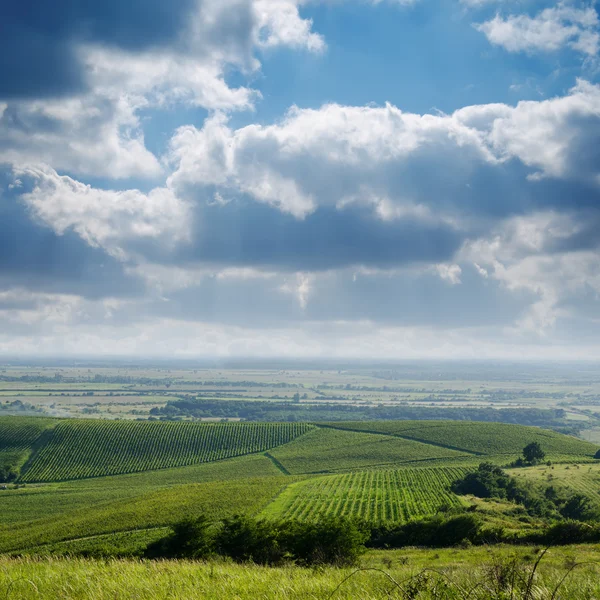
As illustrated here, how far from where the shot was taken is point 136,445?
17400 centimetres

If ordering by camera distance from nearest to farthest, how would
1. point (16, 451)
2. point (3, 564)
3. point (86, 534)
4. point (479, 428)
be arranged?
1. point (3, 564)
2. point (86, 534)
3. point (16, 451)
4. point (479, 428)

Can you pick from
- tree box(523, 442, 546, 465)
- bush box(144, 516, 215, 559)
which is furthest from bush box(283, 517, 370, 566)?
tree box(523, 442, 546, 465)

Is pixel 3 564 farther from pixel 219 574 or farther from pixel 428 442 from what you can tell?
pixel 428 442

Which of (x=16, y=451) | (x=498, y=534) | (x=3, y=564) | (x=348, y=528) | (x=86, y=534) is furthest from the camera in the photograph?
(x=16, y=451)

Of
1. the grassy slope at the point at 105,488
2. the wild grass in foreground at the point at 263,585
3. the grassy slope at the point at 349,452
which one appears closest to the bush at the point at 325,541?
the wild grass in foreground at the point at 263,585

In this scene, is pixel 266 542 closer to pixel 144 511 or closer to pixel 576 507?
pixel 144 511

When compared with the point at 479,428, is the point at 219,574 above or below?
above

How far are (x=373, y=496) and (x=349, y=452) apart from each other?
Result: 66.8m

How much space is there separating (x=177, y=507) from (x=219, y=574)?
267 ft

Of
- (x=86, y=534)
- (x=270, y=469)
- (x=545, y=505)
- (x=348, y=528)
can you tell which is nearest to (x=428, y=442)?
(x=270, y=469)

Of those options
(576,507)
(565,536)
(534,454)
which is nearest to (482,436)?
(534,454)

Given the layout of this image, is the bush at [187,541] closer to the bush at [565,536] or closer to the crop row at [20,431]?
the bush at [565,536]

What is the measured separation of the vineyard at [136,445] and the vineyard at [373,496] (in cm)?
6850

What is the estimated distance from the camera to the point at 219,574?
471 inches
